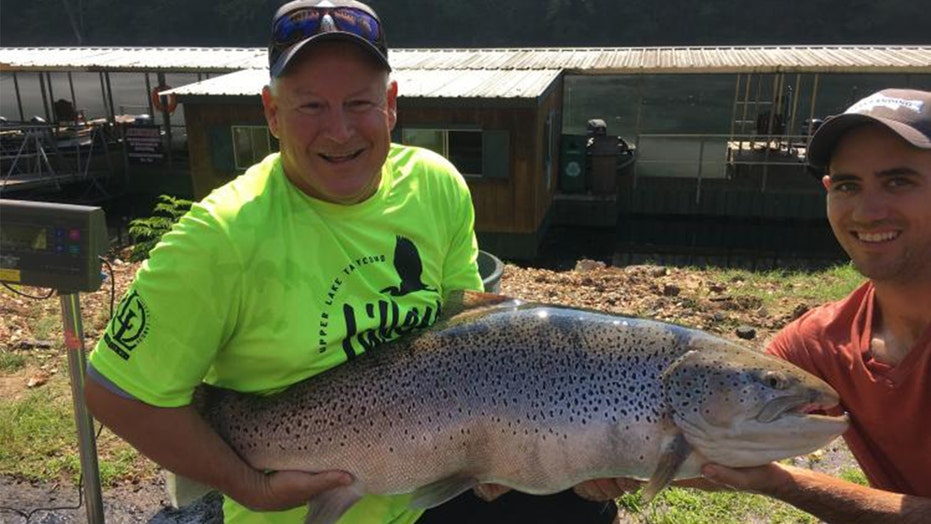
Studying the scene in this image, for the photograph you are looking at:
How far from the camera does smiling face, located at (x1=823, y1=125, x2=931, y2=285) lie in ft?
8.73

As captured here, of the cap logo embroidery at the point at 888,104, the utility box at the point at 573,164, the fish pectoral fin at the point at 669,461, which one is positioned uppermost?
the cap logo embroidery at the point at 888,104

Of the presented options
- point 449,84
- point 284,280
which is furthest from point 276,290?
point 449,84

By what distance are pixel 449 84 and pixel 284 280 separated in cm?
1560

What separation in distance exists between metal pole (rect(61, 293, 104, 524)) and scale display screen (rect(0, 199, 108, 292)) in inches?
7.8

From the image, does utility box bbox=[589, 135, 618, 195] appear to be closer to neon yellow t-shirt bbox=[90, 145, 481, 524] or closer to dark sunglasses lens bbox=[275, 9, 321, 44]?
neon yellow t-shirt bbox=[90, 145, 481, 524]

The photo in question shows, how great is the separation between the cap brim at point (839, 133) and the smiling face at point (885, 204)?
0.10 feet

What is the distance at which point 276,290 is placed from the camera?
227cm

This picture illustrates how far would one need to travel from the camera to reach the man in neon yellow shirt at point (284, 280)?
7.07 feet

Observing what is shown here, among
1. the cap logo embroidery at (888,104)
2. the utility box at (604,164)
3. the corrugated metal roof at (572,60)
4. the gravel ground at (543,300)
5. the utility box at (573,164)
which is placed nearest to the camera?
the cap logo embroidery at (888,104)

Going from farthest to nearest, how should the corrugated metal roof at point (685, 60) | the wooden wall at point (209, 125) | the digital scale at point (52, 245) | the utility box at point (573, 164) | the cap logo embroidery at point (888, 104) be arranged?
the utility box at point (573, 164) → the corrugated metal roof at point (685, 60) → the wooden wall at point (209, 125) → the digital scale at point (52, 245) → the cap logo embroidery at point (888, 104)

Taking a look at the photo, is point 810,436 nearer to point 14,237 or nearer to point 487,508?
point 487,508

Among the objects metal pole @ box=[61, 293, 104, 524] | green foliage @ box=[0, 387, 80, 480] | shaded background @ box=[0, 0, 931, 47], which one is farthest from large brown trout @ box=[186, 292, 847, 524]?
shaded background @ box=[0, 0, 931, 47]

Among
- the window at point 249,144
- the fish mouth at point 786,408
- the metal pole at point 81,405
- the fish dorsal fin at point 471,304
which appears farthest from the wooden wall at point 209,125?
the fish mouth at point 786,408

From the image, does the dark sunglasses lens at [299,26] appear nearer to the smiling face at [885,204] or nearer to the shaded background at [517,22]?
the smiling face at [885,204]
